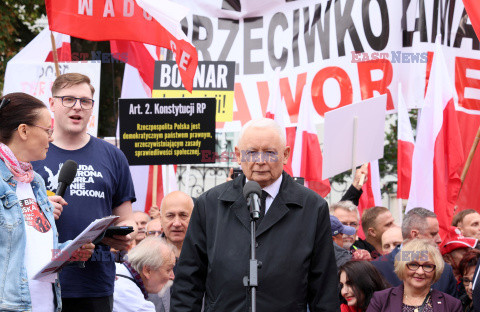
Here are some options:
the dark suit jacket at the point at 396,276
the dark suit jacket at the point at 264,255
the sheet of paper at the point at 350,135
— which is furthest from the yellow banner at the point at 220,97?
the dark suit jacket at the point at 264,255

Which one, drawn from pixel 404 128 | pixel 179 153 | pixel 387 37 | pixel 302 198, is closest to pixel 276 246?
pixel 302 198

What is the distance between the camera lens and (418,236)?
759 centimetres

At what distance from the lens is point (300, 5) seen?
12.6 meters

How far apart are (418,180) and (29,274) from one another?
654 cm

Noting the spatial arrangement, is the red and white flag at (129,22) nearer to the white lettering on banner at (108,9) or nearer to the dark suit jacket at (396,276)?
the white lettering on banner at (108,9)

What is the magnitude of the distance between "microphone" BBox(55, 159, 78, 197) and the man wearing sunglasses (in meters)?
0.37

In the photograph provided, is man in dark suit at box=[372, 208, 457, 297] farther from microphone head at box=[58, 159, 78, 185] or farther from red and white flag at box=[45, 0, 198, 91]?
microphone head at box=[58, 159, 78, 185]

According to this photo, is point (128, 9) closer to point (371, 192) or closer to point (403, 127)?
point (403, 127)

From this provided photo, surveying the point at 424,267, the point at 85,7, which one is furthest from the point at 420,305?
the point at 85,7

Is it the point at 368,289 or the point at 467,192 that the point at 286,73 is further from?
the point at 368,289

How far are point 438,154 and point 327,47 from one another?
2829mm

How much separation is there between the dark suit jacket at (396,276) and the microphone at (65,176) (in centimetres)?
332

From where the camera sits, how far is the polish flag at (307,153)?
11328 millimetres

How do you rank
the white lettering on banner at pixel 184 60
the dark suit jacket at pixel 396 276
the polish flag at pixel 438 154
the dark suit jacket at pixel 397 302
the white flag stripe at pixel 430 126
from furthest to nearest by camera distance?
the white flag stripe at pixel 430 126, the polish flag at pixel 438 154, the white lettering on banner at pixel 184 60, the dark suit jacket at pixel 396 276, the dark suit jacket at pixel 397 302
